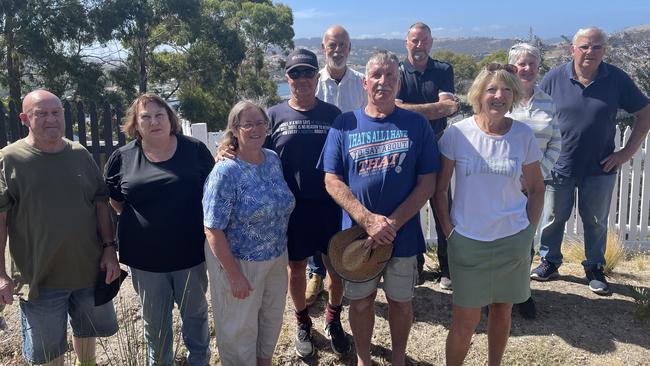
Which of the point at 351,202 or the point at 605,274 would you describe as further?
the point at 605,274

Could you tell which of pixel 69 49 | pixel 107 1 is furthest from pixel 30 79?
pixel 107 1

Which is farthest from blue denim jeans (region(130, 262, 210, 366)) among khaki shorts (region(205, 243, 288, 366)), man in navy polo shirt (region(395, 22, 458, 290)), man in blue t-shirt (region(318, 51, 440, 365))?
man in navy polo shirt (region(395, 22, 458, 290))

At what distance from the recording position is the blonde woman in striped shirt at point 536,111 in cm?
358

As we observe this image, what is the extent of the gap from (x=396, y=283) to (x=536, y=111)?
1.55 metres

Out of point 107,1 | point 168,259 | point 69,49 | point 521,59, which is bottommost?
point 168,259

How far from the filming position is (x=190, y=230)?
122 inches

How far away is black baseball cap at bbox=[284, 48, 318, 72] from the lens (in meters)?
3.36

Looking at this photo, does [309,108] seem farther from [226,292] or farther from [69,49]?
[69,49]

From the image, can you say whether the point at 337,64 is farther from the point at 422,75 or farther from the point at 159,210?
the point at 159,210

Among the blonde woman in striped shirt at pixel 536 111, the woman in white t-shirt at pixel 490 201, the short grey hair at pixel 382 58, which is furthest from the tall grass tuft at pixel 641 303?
the short grey hair at pixel 382 58

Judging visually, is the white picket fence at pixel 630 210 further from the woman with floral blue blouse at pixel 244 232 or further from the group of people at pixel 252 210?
the woman with floral blue blouse at pixel 244 232

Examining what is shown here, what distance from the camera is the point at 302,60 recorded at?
3375 millimetres

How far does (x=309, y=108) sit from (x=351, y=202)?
2.58 feet

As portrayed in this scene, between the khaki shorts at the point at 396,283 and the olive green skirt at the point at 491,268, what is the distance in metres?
0.27
